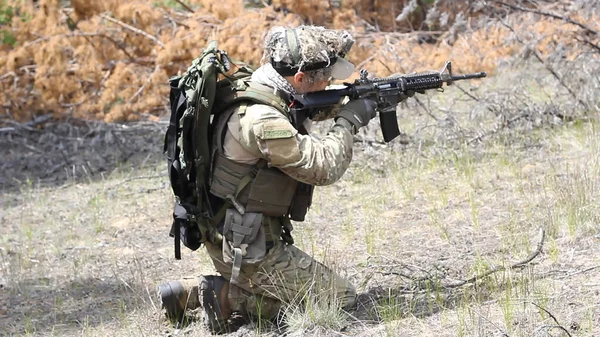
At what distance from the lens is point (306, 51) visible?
12.6 feet

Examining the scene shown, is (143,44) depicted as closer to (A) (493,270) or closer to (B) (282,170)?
(B) (282,170)

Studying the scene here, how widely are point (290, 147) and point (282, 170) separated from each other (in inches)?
6.5

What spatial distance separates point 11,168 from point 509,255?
20.2ft

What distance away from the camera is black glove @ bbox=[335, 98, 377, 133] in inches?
156

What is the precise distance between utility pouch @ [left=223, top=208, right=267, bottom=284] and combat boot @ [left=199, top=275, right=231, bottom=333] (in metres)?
0.19

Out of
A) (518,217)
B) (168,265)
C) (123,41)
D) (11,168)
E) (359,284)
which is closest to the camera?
(359,284)

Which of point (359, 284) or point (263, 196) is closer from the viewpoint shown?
point (263, 196)

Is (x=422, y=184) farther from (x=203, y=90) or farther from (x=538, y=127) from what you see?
(x=203, y=90)

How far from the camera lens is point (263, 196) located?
12.8ft

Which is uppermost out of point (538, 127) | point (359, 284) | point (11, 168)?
point (538, 127)

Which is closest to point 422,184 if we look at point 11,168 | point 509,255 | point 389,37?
point 509,255

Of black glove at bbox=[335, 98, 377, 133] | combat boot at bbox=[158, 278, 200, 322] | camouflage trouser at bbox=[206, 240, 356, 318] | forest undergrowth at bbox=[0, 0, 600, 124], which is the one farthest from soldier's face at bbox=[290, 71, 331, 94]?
forest undergrowth at bbox=[0, 0, 600, 124]

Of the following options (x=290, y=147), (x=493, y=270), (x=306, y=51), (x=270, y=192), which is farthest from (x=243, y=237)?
(x=493, y=270)

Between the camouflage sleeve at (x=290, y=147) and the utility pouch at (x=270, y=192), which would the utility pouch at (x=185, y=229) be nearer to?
the utility pouch at (x=270, y=192)
